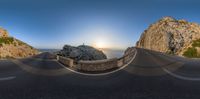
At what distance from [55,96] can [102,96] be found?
1.79m

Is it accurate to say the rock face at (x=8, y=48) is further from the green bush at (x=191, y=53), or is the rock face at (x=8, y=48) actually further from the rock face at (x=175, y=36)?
the green bush at (x=191, y=53)

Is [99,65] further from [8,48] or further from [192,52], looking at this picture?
[8,48]

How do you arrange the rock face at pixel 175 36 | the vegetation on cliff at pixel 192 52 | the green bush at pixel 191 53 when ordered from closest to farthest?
the vegetation on cliff at pixel 192 52 < the green bush at pixel 191 53 < the rock face at pixel 175 36

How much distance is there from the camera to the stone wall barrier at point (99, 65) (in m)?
22.8

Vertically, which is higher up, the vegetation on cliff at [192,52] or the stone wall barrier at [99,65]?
the vegetation on cliff at [192,52]

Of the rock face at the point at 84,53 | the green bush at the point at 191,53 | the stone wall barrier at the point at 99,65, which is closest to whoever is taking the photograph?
the stone wall barrier at the point at 99,65

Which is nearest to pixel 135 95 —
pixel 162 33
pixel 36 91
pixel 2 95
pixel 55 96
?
pixel 55 96

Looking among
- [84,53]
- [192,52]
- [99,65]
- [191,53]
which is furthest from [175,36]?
[99,65]

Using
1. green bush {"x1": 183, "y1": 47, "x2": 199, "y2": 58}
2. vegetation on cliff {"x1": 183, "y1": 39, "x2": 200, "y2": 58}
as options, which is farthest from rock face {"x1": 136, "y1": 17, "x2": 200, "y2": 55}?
green bush {"x1": 183, "y1": 47, "x2": 199, "y2": 58}

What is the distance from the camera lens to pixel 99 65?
22.8 m

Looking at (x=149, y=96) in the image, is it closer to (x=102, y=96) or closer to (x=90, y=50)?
(x=102, y=96)

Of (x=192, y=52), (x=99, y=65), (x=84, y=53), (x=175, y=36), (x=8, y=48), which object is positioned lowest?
(x=84, y=53)

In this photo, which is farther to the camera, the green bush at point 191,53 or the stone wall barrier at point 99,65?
the green bush at point 191,53

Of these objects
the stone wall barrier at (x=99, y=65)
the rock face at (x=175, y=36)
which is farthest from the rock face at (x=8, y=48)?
the stone wall barrier at (x=99, y=65)
